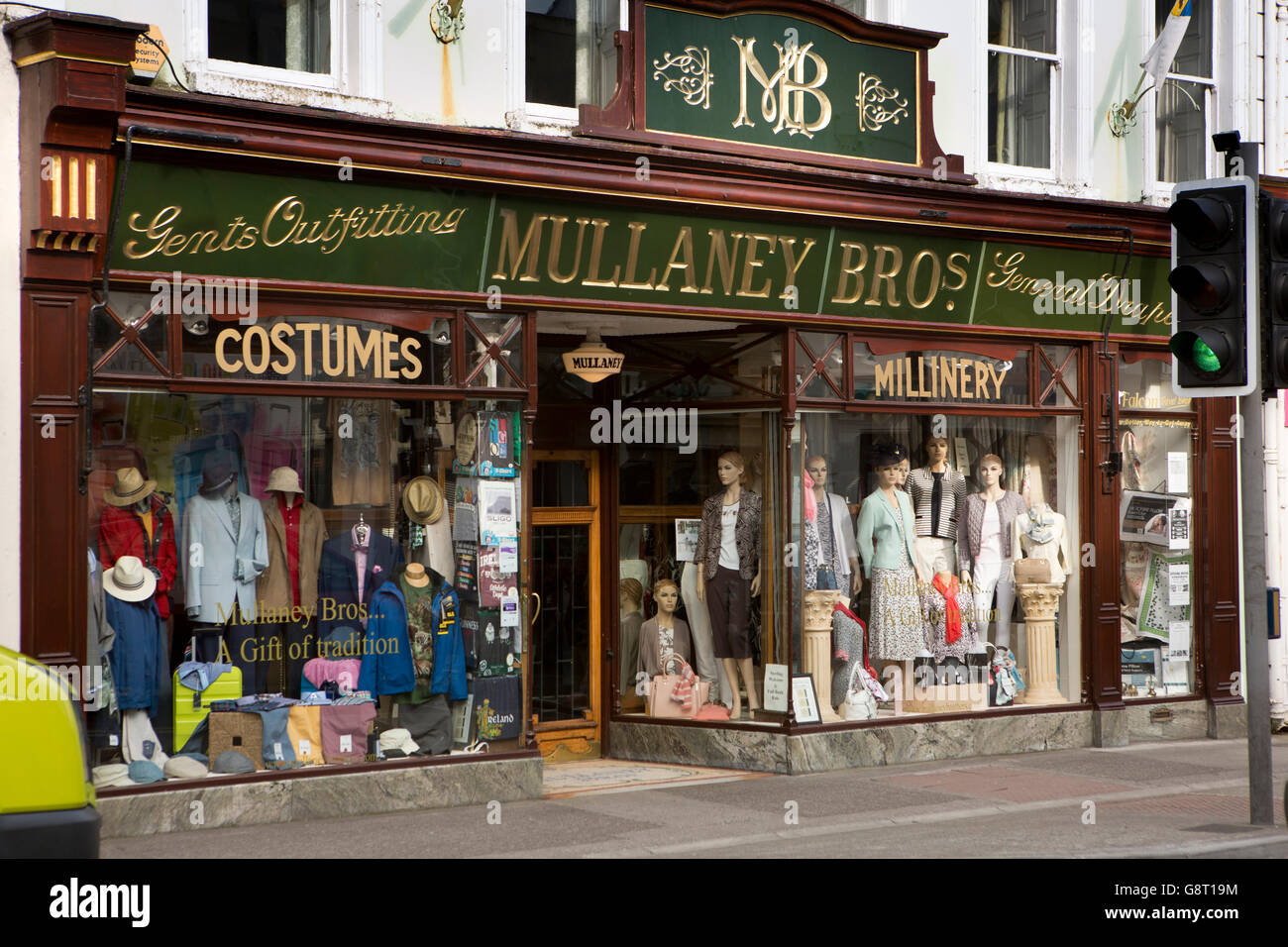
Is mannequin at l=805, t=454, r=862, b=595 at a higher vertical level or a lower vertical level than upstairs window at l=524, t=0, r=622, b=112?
lower

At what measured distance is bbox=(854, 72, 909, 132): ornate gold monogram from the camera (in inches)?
489

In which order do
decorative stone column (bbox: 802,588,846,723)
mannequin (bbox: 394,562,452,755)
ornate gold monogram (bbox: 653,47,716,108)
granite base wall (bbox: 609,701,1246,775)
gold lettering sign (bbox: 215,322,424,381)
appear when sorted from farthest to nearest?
1. decorative stone column (bbox: 802,588,846,723)
2. granite base wall (bbox: 609,701,1246,775)
3. ornate gold monogram (bbox: 653,47,716,108)
4. mannequin (bbox: 394,562,452,755)
5. gold lettering sign (bbox: 215,322,424,381)

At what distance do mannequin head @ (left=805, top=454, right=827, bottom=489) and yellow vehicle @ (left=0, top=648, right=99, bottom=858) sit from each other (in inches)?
324

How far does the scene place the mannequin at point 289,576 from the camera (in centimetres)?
1027

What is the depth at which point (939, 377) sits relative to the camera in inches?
519

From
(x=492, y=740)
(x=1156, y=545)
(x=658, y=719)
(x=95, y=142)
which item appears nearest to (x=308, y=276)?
(x=95, y=142)

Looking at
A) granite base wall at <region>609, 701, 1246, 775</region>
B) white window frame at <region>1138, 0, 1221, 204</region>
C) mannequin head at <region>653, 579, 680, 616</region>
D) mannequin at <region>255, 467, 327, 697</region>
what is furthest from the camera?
white window frame at <region>1138, 0, 1221, 204</region>

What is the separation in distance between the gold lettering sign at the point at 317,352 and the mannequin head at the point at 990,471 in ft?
18.1

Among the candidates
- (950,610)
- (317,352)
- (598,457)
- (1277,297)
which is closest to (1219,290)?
(1277,297)

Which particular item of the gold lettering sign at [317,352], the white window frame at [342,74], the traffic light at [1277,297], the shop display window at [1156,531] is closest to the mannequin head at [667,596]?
the gold lettering sign at [317,352]

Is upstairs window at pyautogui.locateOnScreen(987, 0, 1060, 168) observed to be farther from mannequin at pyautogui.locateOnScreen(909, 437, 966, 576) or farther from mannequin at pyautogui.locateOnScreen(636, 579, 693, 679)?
mannequin at pyautogui.locateOnScreen(636, 579, 693, 679)

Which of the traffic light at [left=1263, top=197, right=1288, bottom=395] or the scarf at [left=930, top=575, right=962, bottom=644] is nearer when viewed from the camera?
the traffic light at [left=1263, top=197, right=1288, bottom=395]

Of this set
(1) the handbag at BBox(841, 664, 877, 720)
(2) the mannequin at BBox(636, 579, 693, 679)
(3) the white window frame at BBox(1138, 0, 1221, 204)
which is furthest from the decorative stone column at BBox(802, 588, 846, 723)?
(3) the white window frame at BBox(1138, 0, 1221, 204)

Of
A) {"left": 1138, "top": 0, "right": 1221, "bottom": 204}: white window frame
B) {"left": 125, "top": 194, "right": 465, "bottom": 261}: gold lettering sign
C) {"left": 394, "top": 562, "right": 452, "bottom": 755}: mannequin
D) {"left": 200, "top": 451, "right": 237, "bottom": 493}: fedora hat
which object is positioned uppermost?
{"left": 1138, "top": 0, "right": 1221, "bottom": 204}: white window frame
